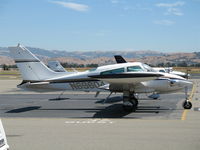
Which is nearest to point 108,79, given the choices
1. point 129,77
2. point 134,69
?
point 129,77

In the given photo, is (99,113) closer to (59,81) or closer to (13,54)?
(59,81)

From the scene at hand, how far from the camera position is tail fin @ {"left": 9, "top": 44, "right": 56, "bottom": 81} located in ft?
56.6

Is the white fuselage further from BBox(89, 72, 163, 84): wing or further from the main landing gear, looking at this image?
the main landing gear

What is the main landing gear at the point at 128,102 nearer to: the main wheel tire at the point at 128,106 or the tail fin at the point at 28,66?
the main wheel tire at the point at 128,106

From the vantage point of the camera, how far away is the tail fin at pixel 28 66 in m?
17.2

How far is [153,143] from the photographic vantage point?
8219 mm

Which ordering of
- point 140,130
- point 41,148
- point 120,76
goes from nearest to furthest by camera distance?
point 41,148 → point 140,130 → point 120,76

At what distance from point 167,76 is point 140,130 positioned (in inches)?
256

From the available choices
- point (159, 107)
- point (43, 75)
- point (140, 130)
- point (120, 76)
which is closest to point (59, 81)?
point (43, 75)

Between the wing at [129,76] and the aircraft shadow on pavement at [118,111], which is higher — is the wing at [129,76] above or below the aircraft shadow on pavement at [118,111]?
above

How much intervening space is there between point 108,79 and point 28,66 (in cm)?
486

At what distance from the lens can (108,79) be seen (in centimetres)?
1473

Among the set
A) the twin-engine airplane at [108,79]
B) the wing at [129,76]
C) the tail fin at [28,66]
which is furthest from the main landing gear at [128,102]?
the tail fin at [28,66]

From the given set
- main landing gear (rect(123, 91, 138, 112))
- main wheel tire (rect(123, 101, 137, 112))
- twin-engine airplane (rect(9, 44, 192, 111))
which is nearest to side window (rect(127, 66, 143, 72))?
twin-engine airplane (rect(9, 44, 192, 111))
